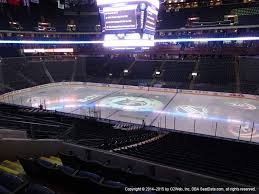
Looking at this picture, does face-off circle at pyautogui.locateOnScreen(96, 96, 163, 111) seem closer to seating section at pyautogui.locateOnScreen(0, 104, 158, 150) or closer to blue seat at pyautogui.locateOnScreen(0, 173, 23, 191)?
seating section at pyautogui.locateOnScreen(0, 104, 158, 150)

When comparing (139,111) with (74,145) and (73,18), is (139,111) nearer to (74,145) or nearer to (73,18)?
(74,145)

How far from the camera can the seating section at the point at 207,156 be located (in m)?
6.79

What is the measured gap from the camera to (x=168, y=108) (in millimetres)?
21453

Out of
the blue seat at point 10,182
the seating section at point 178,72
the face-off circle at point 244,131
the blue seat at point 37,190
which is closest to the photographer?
the blue seat at point 37,190

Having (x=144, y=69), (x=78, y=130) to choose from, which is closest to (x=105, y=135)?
(x=78, y=130)

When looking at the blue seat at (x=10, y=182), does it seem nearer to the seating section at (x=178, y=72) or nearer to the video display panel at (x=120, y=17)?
the video display panel at (x=120, y=17)

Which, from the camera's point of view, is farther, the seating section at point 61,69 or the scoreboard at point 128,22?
the seating section at point 61,69

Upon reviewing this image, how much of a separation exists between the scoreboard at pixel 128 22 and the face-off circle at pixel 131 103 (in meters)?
7.86

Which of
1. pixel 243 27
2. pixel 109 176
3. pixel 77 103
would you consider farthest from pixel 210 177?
pixel 243 27

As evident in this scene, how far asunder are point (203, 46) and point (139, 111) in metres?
22.8

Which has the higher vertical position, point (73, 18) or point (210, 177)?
point (73, 18)

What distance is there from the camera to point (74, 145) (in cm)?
784

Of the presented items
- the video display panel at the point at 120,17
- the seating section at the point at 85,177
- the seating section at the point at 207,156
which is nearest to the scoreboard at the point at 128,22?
the video display panel at the point at 120,17

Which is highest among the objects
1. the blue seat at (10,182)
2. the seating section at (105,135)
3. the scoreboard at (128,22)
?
the scoreboard at (128,22)
